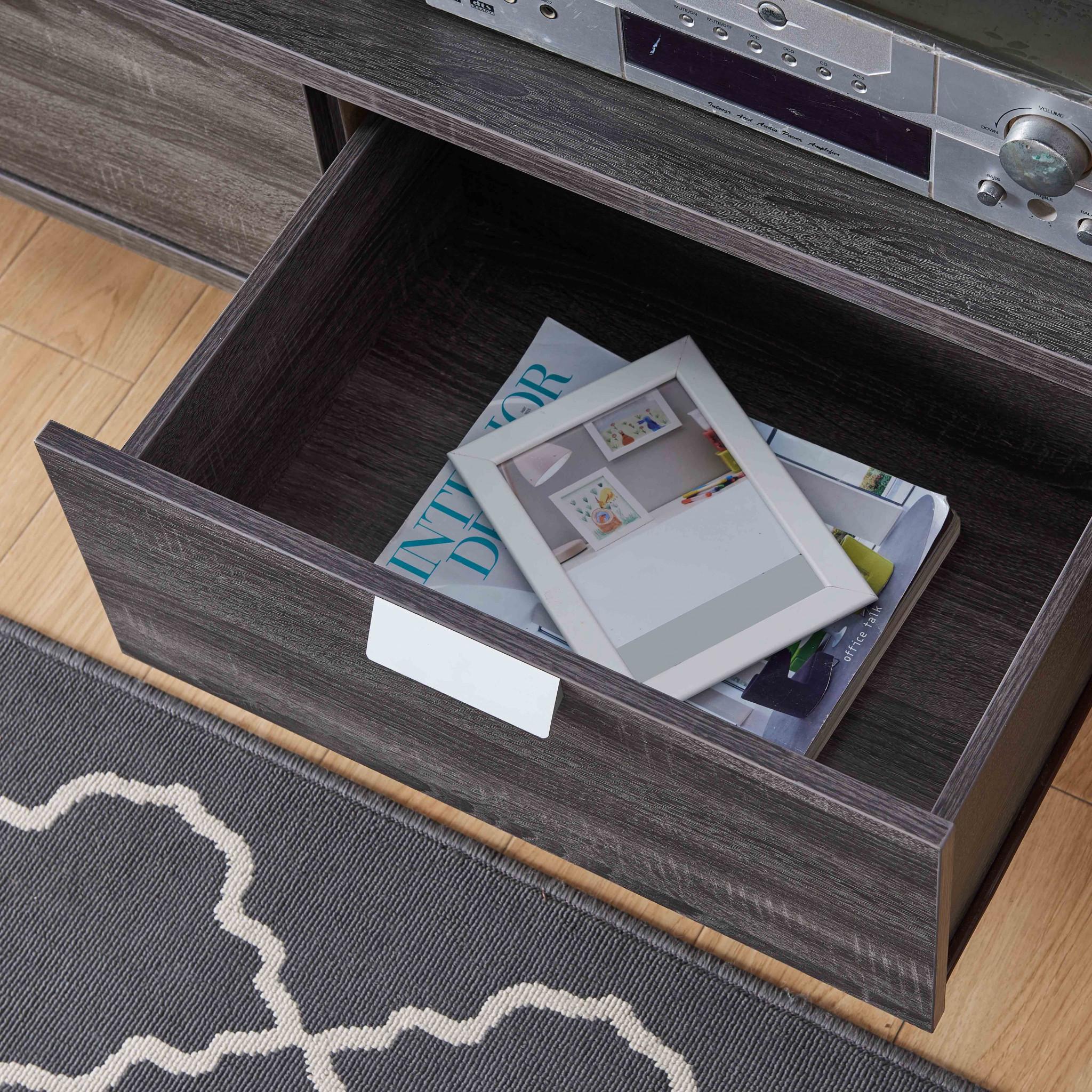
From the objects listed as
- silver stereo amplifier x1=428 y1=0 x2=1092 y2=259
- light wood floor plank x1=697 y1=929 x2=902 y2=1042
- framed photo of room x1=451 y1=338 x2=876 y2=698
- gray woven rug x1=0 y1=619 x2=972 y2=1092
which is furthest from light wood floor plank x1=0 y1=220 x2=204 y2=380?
light wood floor plank x1=697 y1=929 x2=902 y2=1042

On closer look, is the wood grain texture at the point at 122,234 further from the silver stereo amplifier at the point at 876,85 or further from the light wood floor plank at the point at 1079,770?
the light wood floor plank at the point at 1079,770

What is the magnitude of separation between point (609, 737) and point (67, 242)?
828mm

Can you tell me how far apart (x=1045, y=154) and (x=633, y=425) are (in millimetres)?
352

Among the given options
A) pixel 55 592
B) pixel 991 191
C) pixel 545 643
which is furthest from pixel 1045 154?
pixel 55 592

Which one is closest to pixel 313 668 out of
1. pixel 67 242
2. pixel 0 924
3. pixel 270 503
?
pixel 270 503

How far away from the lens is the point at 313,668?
76 centimetres

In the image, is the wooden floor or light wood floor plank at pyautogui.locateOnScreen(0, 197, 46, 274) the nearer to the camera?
the wooden floor

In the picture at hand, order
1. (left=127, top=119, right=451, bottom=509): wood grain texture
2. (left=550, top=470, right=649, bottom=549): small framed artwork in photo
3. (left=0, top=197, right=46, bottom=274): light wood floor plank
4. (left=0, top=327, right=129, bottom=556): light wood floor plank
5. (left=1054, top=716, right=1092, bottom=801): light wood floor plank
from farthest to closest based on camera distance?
(left=0, top=197, right=46, bottom=274): light wood floor plank, (left=0, top=327, right=129, bottom=556): light wood floor plank, (left=1054, top=716, right=1092, bottom=801): light wood floor plank, (left=550, top=470, right=649, bottom=549): small framed artwork in photo, (left=127, top=119, right=451, bottom=509): wood grain texture

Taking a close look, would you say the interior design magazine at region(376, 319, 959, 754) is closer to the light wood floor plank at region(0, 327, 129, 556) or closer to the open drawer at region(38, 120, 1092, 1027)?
the open drawer at region(38, 120, 1092, 1027)

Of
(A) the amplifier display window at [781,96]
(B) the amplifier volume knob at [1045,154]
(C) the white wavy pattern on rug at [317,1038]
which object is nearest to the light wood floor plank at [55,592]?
(C) the white wavy pattern on rug at [317,1038]

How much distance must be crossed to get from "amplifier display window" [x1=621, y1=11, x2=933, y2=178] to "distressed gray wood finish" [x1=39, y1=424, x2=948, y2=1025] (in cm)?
28

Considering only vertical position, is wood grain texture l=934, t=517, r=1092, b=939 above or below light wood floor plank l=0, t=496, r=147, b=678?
above

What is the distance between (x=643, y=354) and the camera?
0.96 meters

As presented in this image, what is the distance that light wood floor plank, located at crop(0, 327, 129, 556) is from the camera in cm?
115
